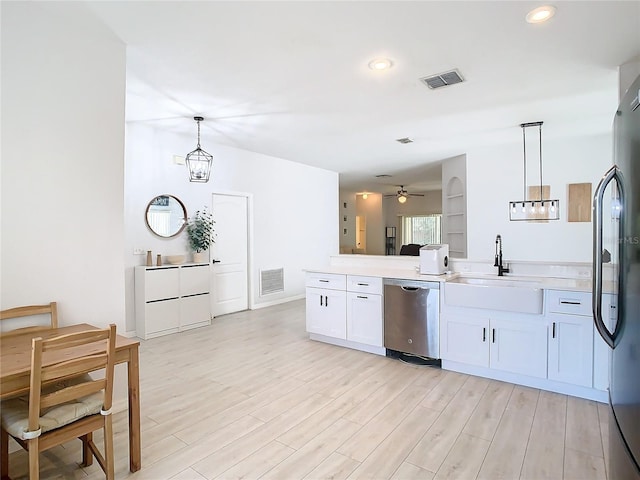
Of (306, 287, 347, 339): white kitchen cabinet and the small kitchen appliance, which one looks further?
(306, 287, 347, 339): white kitchen cabinet

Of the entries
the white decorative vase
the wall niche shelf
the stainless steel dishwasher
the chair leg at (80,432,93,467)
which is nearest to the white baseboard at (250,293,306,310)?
the white decorative vase

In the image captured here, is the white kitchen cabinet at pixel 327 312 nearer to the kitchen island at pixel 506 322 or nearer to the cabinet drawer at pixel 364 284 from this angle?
the kitchen island at pixel 506 322

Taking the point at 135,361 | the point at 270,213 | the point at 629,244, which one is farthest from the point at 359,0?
the point at 270,213

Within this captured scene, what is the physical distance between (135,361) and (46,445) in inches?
20.8

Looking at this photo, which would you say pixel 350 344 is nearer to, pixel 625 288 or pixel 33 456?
pixel 33 456

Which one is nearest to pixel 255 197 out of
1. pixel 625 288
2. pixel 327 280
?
pixel 327 280

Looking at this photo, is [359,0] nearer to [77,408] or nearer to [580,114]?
[77,408]

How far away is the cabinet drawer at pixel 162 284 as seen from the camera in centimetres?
460

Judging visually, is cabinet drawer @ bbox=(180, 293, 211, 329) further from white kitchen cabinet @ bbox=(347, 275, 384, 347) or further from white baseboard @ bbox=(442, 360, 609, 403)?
white baseboard @ bbox=(442, 360, 609, 403)

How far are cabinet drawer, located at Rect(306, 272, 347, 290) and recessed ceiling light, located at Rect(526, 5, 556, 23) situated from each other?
2.81 metres

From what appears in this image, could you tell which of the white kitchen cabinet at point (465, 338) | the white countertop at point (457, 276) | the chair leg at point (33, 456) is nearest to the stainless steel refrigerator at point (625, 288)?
the white countertop at point (457, 276)

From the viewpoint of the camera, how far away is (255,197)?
638 centimetres

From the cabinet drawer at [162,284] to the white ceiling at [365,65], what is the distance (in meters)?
1.94

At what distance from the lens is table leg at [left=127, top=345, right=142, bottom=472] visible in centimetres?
204
